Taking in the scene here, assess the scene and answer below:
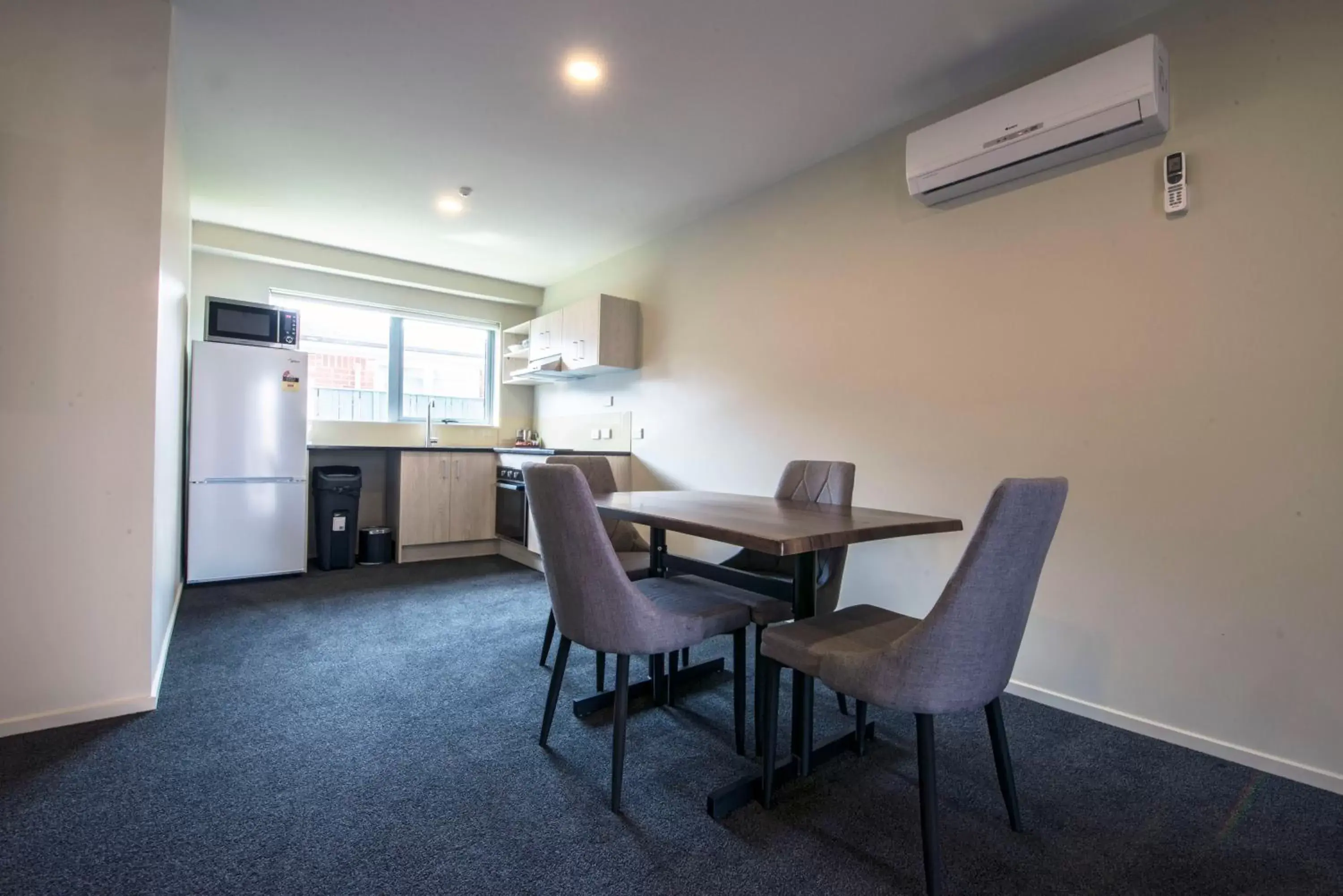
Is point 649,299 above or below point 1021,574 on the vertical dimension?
above

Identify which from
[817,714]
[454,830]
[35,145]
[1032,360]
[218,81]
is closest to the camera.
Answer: [454,830]

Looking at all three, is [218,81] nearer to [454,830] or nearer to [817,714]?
[454,830]

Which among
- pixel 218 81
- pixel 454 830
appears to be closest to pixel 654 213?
pixel 218 81

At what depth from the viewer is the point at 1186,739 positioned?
2.00 m

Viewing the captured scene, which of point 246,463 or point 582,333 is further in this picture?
point 582,333

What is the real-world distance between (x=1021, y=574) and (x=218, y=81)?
3691 millimetres

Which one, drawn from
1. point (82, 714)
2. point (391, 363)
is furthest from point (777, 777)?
point (391, 363)

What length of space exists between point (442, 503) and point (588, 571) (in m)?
3.65

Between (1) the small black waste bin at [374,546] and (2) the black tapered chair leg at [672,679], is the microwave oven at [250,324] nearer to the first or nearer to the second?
(1) the small black waste bin at [374,546]

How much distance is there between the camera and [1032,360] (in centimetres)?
241

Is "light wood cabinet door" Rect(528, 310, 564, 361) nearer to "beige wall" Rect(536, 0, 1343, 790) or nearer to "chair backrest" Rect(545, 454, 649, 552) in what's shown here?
"chair backrest" Rect(545, 454, 649, 552)

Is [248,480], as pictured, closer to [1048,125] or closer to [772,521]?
[772,521]

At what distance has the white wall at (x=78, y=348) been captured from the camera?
1.90 metres

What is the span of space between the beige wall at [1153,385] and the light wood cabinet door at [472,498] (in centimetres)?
308
